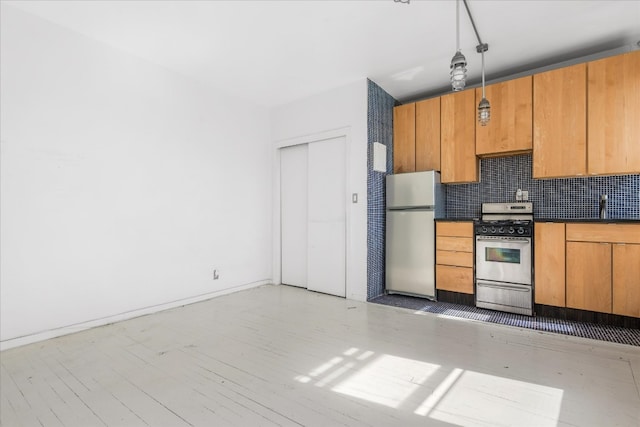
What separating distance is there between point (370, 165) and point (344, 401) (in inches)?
108

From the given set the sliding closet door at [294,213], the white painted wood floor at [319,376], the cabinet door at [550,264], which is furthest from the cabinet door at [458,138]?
the sliding closet door at [294,213]

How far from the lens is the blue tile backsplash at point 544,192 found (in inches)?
125

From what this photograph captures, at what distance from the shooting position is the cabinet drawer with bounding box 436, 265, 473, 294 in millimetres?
3525

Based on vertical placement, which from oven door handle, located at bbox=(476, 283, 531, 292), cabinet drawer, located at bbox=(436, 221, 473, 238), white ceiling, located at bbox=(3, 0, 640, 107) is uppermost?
white ceiling, located at bbox=(3, 0, 640, 107)

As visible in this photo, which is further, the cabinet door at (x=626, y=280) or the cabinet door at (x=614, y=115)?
the cabinet door at (x=614, y=115)

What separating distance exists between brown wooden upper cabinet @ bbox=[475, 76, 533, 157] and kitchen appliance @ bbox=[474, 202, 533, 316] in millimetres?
761

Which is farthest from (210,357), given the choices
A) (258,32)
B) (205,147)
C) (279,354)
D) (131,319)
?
(258,32)

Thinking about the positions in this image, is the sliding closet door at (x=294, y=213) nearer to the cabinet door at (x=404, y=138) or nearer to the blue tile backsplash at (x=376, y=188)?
the blue tile backsplash at (x=376, y=188)

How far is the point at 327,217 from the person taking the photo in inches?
166

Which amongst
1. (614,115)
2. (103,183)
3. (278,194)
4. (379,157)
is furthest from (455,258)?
(103,183)

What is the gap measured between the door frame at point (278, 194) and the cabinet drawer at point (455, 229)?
1.13 m

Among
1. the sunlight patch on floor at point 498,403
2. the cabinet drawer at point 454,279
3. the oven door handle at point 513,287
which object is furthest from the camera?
the cabinet drawer at point 454,279

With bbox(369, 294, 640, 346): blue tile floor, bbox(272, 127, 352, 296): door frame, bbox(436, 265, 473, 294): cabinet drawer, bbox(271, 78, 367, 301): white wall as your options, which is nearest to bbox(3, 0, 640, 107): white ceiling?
bbox(271, 78, 367, 301): white wall

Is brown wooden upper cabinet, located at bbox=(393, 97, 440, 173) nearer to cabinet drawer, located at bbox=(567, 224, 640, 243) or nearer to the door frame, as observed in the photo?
the door frame
